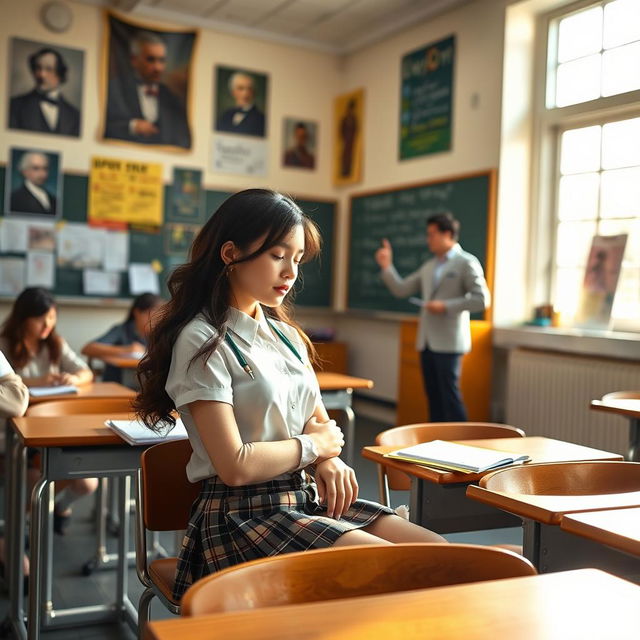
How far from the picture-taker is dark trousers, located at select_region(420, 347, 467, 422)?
5.15 m

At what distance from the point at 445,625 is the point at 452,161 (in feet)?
18.1

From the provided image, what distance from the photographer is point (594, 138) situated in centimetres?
531

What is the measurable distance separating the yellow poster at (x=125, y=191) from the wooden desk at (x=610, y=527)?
18.7ft

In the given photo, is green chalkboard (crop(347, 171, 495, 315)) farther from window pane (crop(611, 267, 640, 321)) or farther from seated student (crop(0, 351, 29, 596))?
seated student (crop(0, 351, 29, 596))

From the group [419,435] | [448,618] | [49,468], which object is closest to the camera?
[448,618]

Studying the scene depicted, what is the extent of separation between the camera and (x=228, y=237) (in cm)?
162

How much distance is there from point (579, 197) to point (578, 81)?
77 centimetres

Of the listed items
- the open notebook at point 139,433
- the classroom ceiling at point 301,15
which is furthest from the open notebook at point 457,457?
the classroom ceiling at point 301,15

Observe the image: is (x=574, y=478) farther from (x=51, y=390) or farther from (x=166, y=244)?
(x=166, y=244)

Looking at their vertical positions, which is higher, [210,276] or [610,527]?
[210,276]

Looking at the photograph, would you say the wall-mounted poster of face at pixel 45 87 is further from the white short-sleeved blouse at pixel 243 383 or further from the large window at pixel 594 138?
the white short-sleeved blouse at pixel 243 383

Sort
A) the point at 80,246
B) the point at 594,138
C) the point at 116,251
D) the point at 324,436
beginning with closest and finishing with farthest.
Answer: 1. the point at 324,436
2. the point at 594,138
3. the point at 80,246
4. the point at 116,251

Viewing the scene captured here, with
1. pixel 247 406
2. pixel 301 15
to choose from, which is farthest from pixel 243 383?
pixel 301 15

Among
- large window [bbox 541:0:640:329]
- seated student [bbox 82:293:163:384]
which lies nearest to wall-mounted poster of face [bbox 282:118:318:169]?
large window [bbox 541:0:640:329]
